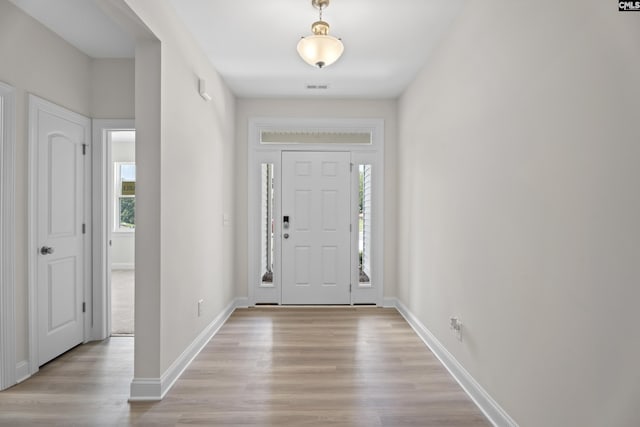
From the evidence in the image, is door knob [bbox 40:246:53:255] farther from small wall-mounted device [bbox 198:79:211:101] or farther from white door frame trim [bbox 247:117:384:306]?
white door frame trim [bbox 247:117:384:306]

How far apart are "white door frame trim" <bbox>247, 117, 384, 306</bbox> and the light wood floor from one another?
43.1 inches

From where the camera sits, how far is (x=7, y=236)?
246cm

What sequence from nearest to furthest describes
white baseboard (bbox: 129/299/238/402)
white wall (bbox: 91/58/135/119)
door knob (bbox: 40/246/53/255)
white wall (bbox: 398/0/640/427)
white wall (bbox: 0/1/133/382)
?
1. white wall (bbox: 398/0/640/427)
2. white baseboard (bbox: 129/299/238/402)
3. white wall (bbox: 0/1/133/382)
4. door knob (bbox: 40/246/53/255)
5. white wall (bbox: 91/58/135/119)

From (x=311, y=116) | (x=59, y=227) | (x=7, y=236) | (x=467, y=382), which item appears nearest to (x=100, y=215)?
(x=59, y=227)

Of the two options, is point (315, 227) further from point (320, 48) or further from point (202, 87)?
point (320, 48)

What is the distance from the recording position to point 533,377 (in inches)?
67.9

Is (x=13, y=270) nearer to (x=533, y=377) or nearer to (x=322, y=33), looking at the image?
(x=322, y=33)

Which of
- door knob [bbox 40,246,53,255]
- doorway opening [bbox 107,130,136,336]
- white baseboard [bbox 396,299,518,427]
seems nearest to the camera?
white baseboard [bbox 396,299,518,427]

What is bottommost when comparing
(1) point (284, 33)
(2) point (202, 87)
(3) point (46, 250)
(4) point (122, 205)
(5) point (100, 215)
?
(3) point (46, 250)

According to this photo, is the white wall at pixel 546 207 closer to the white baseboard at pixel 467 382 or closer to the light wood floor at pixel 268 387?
the white baseboard at pixel 467 382

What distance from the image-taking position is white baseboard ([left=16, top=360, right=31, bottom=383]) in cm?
255

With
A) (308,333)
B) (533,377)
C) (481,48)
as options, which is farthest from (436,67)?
(308,333)

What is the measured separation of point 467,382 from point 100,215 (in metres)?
3.37

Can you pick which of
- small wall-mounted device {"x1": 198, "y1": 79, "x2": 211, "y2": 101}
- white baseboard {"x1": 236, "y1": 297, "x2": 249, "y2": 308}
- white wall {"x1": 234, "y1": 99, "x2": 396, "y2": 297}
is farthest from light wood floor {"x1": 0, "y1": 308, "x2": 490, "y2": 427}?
small wall-mounted device {"x1": 198, "y1": 79, "x2": 211, "y2": 101}
